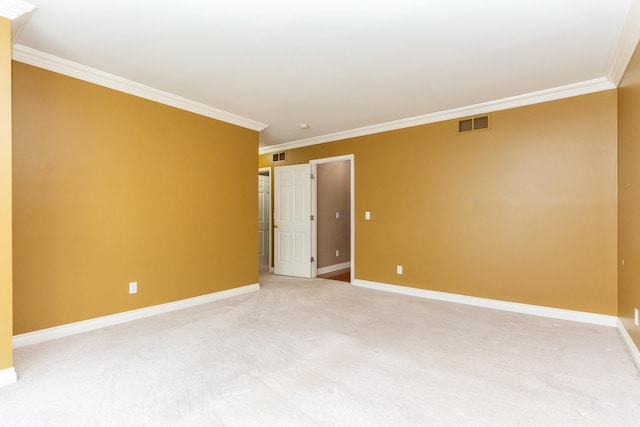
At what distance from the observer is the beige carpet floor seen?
5.97ft

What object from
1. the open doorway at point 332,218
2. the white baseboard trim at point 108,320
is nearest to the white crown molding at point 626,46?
the open doorway at point 332,218

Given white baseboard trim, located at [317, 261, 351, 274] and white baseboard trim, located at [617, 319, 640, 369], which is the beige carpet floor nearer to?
white baseboard trim, located at [617, 319, 640, 369]

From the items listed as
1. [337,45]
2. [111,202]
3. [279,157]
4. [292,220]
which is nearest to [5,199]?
[111,202]

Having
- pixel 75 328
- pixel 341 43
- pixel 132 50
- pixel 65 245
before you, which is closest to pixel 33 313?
pixel 75 328

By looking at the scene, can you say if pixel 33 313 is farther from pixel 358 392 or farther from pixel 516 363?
pixel 516 363

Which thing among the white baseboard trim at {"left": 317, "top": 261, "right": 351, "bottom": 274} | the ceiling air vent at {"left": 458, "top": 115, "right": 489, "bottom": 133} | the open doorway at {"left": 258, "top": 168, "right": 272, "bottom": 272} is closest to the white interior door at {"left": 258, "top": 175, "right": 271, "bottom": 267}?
the open doorway at {"left": 258, "top": 168, "right": 272, "bottom": 272}

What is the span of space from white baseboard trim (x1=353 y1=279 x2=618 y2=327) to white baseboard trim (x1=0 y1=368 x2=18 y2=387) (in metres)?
4.01

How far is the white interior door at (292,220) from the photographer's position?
18.7 feet

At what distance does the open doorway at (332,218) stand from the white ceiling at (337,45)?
2.39m

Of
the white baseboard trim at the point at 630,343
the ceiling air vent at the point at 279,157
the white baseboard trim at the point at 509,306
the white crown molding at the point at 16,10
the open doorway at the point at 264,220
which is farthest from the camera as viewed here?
the open doorway at the point at 264,220

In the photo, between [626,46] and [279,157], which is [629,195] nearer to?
[626,46]

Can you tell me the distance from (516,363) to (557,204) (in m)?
1.98

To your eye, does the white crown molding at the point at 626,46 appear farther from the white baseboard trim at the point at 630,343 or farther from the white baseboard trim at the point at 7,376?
the white baseboard trim at the point at 7,376

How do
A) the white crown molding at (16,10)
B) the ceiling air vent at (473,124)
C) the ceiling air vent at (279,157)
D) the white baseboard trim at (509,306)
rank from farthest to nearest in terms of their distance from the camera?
the ceiling air vent at (279,157), the ceiling air vent at (473,124), the white baseboard trim at (509,306), the white crown molding at (16,10)
